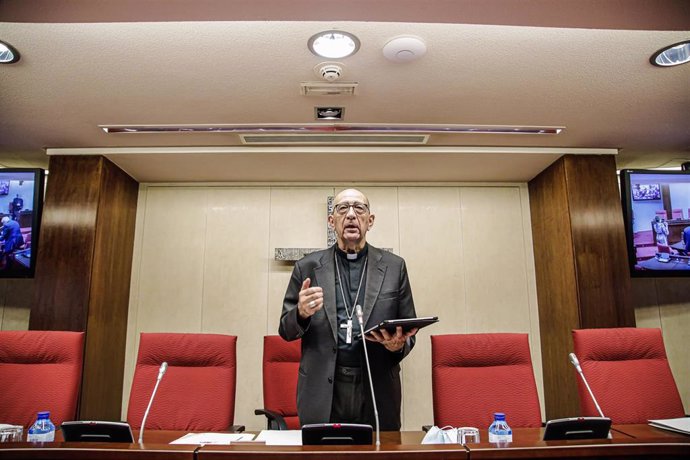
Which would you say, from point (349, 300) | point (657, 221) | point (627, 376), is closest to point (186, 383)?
point (349, 300)

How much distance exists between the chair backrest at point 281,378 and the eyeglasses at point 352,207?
3.65 feet

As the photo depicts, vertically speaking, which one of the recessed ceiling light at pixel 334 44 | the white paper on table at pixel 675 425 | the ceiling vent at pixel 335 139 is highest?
the recessed ceiling light at pixel 334 44

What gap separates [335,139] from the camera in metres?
3.44

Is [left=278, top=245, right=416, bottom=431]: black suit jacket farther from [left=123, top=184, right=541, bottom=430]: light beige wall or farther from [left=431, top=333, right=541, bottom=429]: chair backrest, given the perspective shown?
[left=123, top=184, right=541, bottom=430]: light beige wall

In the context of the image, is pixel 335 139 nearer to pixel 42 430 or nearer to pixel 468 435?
pixel 468 435

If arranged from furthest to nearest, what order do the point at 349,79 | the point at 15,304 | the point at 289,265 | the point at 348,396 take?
the point at 289,265
the point at 15,304
the point at 349,79
the point at 348,396

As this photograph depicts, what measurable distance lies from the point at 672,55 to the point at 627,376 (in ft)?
5.90

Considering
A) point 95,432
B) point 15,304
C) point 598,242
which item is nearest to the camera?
point 95,432

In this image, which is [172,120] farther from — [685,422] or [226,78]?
[685,422]

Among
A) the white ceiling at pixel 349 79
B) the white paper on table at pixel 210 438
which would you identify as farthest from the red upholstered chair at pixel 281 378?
the white ceiling at pixel 349 79

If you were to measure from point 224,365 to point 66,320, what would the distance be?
185cm

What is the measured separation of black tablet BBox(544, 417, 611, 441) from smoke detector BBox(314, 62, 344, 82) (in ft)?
6.67

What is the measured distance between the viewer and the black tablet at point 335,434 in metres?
1.34

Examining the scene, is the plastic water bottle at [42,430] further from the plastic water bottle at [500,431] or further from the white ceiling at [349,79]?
the plastic water bottle at [500,431]
